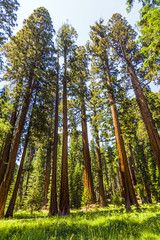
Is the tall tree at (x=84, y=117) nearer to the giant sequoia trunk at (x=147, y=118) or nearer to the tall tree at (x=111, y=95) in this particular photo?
the tall tree at (x=111, y=95)

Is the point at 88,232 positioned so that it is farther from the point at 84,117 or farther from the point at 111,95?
the point at 84,117

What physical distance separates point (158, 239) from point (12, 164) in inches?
350

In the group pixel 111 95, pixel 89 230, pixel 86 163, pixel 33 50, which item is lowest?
pixel 89 230

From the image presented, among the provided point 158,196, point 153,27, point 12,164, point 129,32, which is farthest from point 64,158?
point 158,196

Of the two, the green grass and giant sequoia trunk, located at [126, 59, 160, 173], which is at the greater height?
giant sequoia trunk, located at [126, 59, 160, 173]

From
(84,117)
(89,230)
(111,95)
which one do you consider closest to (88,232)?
(89,230)

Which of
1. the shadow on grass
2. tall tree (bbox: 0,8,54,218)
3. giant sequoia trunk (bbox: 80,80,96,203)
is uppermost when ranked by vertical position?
tall tree (bbox: 0,8,54,218)

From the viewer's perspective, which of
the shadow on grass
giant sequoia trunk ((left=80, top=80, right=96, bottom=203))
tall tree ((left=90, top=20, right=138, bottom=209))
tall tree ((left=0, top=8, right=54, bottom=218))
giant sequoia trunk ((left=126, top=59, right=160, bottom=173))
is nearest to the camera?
the shadow on grass

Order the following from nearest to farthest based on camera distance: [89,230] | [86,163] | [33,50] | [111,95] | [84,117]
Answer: [89,230]
[111,95]
[33,50]
[86,163]
[84,117]

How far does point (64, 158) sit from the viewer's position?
9242 millimetres

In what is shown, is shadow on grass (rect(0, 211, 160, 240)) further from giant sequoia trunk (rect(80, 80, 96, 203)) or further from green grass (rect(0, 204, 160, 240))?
giant sequoia trunk (rect(80, 80, 96, 203))

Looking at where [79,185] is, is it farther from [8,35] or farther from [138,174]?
[8,35]

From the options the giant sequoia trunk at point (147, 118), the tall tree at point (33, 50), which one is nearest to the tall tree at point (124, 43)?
the giant sequoia trunk at point (147, 118)

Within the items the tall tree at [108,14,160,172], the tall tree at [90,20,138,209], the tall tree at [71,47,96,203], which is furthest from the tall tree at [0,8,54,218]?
the tall tree at [108,14,160,172]
